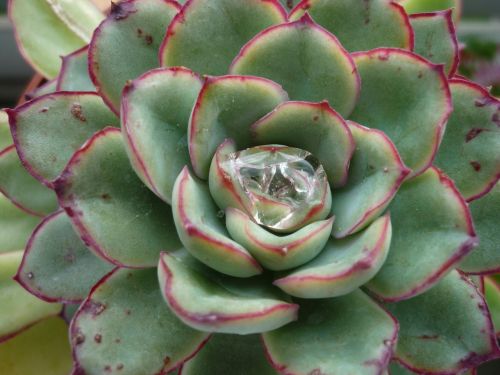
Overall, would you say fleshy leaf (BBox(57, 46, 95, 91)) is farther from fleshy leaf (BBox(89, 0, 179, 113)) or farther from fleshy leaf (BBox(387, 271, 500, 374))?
fleshy leaf (BBox(387, 271, 500, 374))

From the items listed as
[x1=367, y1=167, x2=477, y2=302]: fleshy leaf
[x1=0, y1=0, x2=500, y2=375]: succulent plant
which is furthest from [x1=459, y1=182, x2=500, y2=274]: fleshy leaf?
[x1=367, y1=167, x2=477, y2=302]: fleshy leaf

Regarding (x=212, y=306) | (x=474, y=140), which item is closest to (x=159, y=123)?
(x=212, y=306)

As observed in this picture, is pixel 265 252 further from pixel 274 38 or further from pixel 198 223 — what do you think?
pixel 274 38

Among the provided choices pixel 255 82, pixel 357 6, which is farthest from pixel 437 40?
pixel 255 82

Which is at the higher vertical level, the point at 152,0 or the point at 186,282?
the point at 152,0

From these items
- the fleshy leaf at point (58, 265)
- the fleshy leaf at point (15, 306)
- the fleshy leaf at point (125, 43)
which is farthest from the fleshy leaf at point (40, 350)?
the fleshy leaf at point (125, 43)

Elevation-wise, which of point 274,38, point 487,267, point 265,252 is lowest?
point 487,267

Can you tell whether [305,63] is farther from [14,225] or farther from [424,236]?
[14,225]
